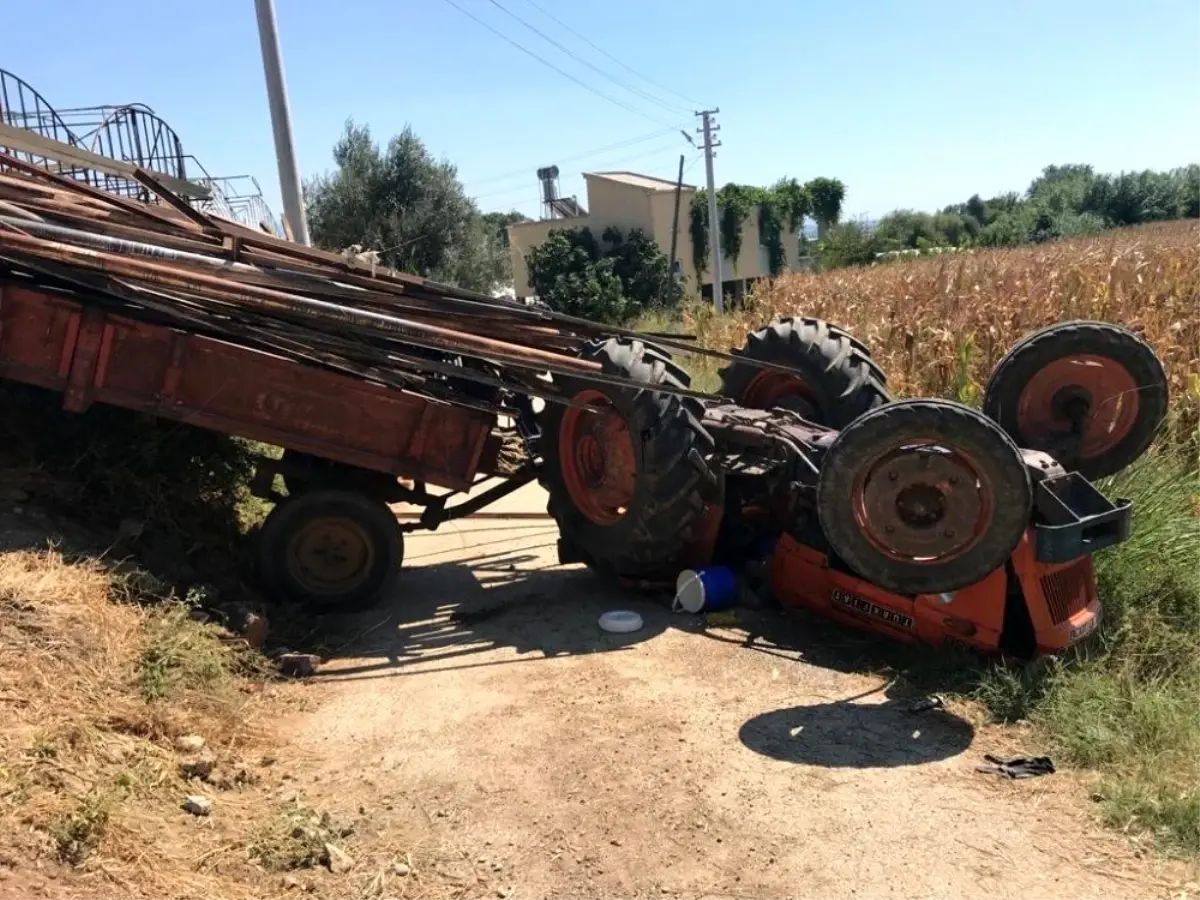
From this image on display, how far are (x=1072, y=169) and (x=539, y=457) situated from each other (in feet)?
306

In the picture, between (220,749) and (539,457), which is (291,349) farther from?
(220,749)

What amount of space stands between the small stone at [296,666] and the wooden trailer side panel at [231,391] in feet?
4.30

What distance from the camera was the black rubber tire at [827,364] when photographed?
20.7 ft

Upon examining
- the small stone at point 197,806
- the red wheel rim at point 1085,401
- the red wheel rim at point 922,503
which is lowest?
the small stone at point 197,806

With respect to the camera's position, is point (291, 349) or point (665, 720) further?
point (291, 349)

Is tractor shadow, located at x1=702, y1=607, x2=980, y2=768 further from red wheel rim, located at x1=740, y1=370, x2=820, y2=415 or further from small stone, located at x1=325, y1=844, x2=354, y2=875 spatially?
red wheel rim, located at x1=740, y1=370, x2=820, y2=415

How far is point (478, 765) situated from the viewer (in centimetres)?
395

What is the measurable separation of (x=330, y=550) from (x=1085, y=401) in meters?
4.60

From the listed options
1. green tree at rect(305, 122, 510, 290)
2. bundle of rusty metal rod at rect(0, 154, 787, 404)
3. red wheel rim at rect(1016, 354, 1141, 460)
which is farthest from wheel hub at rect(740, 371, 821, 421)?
green tree at rect(305, 122, 510, 290)

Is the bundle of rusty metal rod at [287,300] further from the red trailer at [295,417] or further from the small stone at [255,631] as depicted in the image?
the small stone at [255,631]

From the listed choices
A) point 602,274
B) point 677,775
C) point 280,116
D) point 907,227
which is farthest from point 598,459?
point 907,227

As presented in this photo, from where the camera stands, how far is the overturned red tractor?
4195 mm

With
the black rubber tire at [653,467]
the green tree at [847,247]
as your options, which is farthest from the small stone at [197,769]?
the green tree at [847,247]

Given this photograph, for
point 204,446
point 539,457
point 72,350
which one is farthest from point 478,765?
point 204,446
